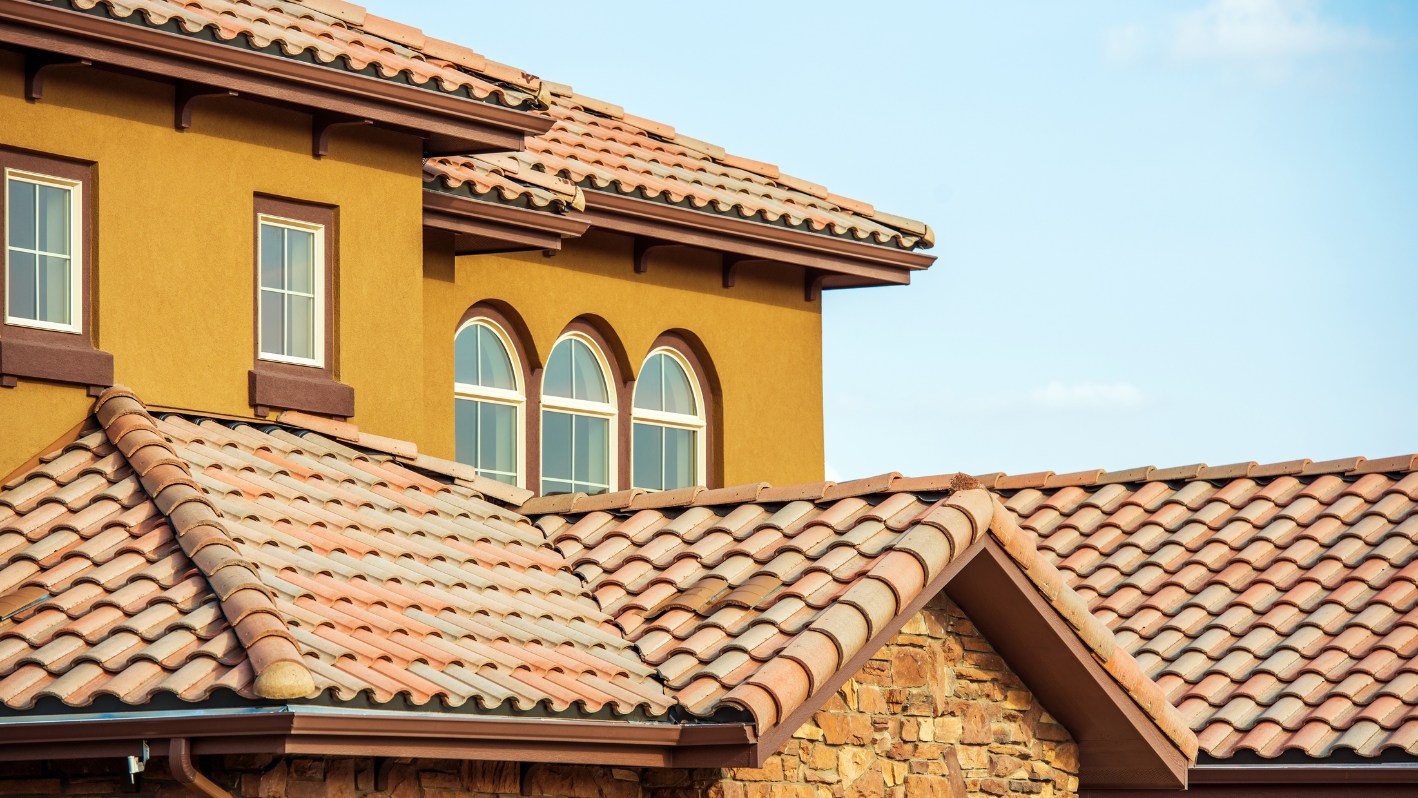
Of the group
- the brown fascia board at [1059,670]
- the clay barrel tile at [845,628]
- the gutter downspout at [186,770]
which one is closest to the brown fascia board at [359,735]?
the gutter downspout at [186,770]

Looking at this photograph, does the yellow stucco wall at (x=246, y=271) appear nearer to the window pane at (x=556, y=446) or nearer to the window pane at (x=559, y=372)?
the window pane at (x=559, y=372)

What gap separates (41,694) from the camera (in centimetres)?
845

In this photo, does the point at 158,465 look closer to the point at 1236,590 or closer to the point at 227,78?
the point at 227,78

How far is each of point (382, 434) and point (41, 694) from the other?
5.14 metres

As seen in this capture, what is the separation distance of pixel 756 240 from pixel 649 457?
215cm

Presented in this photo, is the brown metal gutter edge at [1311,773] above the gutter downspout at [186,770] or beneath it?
beneath

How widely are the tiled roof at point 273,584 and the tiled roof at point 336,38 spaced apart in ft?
7.84

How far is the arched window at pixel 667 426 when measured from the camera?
16359mm

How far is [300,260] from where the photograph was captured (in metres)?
→ 13.2

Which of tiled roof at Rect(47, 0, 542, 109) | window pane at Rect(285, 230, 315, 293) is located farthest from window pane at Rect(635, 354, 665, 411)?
window pane at Rect(285, 230, 315, 293)

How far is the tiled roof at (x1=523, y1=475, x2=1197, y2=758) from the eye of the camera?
10000 millimetres

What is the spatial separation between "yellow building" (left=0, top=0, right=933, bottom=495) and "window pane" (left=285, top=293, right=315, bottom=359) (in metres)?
0.02

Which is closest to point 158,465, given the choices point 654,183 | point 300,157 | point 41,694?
point 41,694

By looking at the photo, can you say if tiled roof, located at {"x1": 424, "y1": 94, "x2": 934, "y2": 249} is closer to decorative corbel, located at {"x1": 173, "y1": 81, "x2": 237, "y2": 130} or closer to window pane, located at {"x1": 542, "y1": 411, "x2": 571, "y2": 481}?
window pane, located at {"x1": 542, "y1": 411, "x2": 571, "y2": 481}
